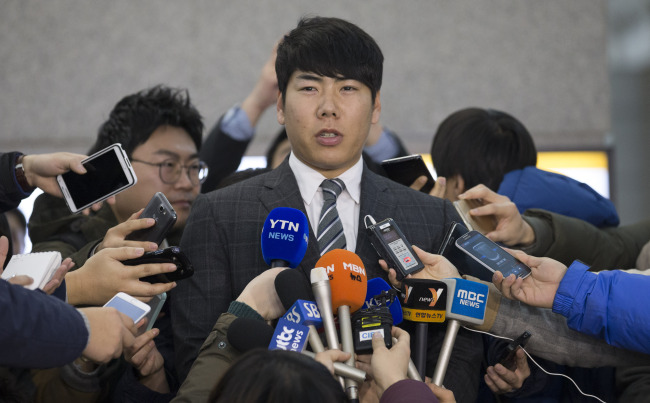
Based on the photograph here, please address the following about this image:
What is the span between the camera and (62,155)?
1.67m

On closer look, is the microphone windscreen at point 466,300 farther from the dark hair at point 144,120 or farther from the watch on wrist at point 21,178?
the dark hair at point 144,120

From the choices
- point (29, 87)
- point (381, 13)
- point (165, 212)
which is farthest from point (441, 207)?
point (29, 87)

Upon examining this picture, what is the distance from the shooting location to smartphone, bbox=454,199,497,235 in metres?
1.81

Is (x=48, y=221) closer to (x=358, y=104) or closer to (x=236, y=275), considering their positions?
(x=236, y=275)

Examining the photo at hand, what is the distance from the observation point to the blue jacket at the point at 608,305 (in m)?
1.40

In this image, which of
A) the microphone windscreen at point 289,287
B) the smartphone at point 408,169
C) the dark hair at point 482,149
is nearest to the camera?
the microphone windscreen at point 289,287

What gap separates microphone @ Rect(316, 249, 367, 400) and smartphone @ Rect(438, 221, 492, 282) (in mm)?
307

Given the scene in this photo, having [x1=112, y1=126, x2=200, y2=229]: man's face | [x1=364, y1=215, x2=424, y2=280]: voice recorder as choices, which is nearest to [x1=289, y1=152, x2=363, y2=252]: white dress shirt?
[x1=364, y1=215, x2=424, y2=280]: voice recorder

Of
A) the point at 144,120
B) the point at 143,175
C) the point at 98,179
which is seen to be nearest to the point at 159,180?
the point at 143,175

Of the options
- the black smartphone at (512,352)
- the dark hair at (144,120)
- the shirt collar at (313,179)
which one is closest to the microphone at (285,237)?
the shirt collar at (313,179)

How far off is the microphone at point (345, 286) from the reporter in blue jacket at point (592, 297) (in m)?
0.32

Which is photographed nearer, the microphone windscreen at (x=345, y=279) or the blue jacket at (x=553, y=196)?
the microphone windscreen at (x=345, y=279)

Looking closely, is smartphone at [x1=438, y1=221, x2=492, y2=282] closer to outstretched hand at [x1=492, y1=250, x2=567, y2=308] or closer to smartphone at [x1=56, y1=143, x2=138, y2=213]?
outstretched hand at [x1=492, y1=250, x2=567, y2=308]

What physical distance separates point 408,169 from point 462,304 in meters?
0.69
